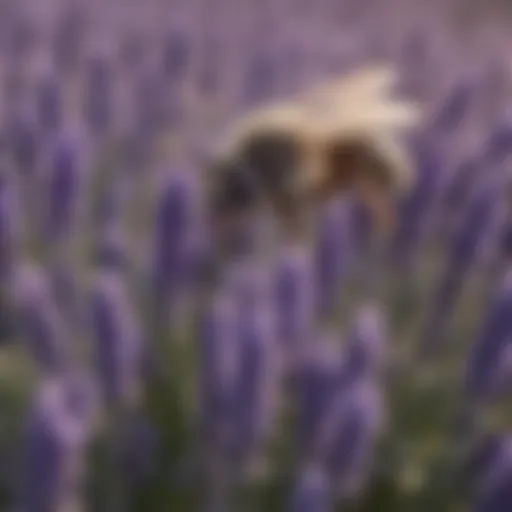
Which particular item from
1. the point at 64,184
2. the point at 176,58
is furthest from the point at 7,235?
the point at 176,58

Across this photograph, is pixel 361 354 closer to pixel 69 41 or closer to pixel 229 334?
pixel 229 334

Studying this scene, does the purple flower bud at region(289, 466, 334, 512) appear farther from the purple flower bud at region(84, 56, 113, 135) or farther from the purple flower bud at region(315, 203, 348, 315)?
the purple flower bud at region(84, 56, 113, 135)

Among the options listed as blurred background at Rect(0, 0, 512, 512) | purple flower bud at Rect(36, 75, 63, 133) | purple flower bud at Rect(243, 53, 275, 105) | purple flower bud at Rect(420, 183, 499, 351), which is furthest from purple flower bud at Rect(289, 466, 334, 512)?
purple flower bud at Rect(243, 53, 275, 105)

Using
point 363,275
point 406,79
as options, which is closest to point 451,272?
point 363,275

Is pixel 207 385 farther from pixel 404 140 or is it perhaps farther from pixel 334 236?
pixel 404 140

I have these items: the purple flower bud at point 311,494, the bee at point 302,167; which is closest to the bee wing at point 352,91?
the bee at point 302,167
